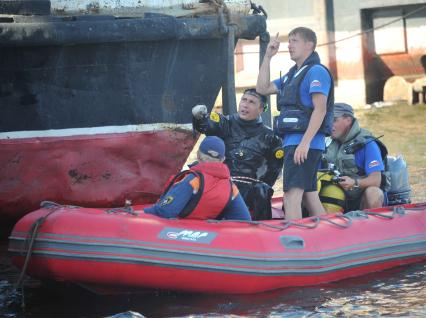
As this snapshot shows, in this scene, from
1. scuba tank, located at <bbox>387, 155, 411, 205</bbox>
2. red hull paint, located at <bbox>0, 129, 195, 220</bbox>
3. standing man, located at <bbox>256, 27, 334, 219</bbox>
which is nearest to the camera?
standing man, located at <bbox>256, 27, 334, 219</bbox>

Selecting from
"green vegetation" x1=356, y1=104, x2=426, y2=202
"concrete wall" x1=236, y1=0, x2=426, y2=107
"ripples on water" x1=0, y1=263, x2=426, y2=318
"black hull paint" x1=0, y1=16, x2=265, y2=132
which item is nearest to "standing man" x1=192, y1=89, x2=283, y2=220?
"ripples on water" x1=0, y1=263, x2=426, y2=318

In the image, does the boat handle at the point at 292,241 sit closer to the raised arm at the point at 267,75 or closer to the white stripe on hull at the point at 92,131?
the raised arm at the point at 267,75

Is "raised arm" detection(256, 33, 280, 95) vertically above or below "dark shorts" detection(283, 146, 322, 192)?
above

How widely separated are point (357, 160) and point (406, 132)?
6.87 m

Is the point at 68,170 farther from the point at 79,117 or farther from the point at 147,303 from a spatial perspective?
the point at 147,303

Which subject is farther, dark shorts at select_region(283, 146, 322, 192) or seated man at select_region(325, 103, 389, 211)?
seated man at select_region(325, 103, 389, 211)

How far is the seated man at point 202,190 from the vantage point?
18.1ft

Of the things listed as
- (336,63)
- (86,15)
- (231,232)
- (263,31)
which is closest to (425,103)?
(336,63)

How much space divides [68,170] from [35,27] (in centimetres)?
110

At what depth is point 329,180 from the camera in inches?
251

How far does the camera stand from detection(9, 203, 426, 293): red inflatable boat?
5.37 metres

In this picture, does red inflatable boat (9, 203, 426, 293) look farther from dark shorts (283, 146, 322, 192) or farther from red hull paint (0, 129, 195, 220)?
red hull paint (0, 129, 195, 220)

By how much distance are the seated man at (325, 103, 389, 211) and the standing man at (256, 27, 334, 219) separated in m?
0.41

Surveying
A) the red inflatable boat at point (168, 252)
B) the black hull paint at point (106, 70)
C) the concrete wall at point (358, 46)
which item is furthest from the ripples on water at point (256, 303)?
the concrete wall at point (358, 46)
